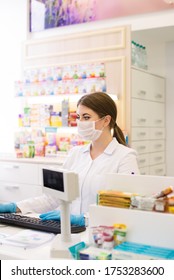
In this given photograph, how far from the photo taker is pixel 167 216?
1348mm

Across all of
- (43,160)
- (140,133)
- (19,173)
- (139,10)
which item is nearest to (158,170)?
(140,133)

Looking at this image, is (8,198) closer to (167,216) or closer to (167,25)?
(167,25)

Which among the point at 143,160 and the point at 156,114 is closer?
the point at 143,160

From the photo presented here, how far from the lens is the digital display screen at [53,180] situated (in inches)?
58.9

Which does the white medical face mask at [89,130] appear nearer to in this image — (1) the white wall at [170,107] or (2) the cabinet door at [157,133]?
(2) the cabinet door at [157,133]

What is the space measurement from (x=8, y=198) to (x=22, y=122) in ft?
3.21

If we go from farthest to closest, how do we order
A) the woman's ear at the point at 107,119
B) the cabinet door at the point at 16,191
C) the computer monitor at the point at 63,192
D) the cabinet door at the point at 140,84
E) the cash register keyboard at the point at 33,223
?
the cabinet door at the point at 16,191 → the cabinet door at the point at 140,84 → the woman's ear at the point at 107,119 → the cash register keyboard at the point at 33,223 → the computer monitor at the point at 63,192

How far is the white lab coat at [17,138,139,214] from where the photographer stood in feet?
7.57

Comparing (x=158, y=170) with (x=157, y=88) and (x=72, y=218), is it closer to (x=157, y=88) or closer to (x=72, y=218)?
(x=157, y=88)

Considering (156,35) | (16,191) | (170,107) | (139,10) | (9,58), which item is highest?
(139,10)

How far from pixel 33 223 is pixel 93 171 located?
656 mm

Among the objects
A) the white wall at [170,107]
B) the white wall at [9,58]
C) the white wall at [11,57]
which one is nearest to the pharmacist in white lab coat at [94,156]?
the white wall at [170,107]

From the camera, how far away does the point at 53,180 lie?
5.09ft
